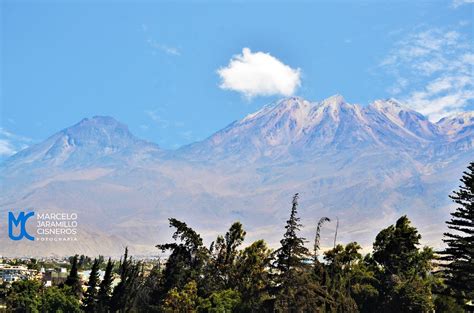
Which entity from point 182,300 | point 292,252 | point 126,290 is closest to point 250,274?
point 182,300

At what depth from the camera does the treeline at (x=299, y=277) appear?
38.2 m

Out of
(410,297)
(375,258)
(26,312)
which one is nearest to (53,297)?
(26,312)

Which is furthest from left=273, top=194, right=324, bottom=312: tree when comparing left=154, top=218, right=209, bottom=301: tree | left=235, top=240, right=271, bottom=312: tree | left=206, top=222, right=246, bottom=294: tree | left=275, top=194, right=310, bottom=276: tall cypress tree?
left=206, top=222, right=246, bottom=294: tree

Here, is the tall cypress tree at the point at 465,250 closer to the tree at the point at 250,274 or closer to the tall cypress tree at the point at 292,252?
the tall cypress tree at the point at 292,252

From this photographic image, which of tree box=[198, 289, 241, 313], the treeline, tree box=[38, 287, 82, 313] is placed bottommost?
tree box=[38, 287, 82, 313]

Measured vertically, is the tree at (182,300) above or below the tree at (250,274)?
below

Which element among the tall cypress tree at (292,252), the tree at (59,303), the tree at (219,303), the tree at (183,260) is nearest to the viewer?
the tall cypress tree at (292,252)

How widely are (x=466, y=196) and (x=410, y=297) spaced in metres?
12.6

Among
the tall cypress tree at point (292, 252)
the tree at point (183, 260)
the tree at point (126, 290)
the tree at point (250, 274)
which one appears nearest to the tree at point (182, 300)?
the tree at point (183, 260)

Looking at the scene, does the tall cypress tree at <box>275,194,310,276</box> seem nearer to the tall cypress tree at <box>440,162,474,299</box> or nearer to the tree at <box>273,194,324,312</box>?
the tree at <box>273,194,324,312</box>

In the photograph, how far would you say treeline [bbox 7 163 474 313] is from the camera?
38219mm

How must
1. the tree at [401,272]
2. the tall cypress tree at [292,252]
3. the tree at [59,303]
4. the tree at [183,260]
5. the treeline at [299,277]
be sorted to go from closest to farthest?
the tall cypress tree at [292,252], the treeline at [299,277], the tree at [183,260], the tree at [401,272], the tree at [59,303]

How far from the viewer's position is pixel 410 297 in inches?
1944

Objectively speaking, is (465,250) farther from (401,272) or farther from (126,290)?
(126,290)
